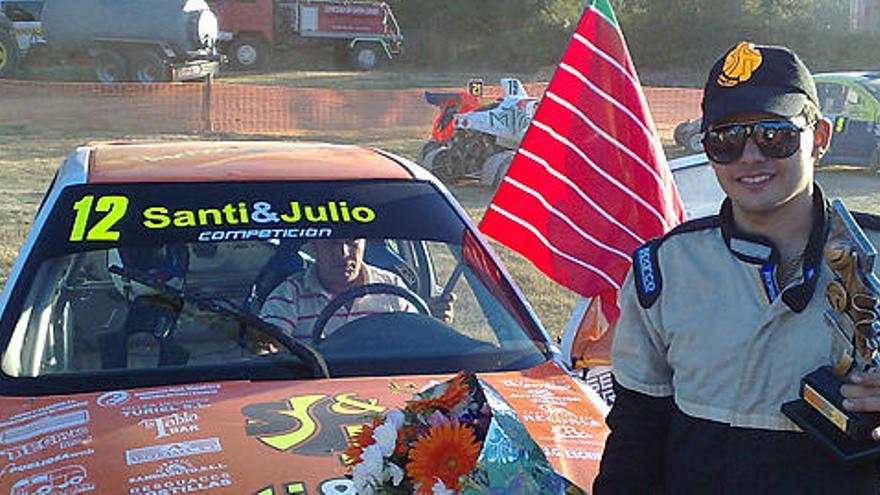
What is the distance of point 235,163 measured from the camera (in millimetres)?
3930

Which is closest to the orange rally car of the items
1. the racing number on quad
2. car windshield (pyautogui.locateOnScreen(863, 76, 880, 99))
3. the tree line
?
the racing number on quad

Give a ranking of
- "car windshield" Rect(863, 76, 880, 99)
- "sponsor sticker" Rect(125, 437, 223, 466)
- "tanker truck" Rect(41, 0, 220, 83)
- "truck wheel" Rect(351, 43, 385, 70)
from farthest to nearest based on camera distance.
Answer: "truck wheel" Rect(351, 43, 385, 70) → "tanker truck" Rect(41, 0, 220, 83) → "car windshield" Rect(863, 76, 880, 99) → "sponsor sticker" Rect(125, 437, 223, 466)

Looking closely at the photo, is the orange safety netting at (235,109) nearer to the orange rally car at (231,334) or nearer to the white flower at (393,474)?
the orange rally car at (231,334)

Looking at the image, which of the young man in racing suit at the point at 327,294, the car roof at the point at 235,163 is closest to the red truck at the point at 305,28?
the car roof at the point at 235,163

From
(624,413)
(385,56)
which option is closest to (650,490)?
(624,413)

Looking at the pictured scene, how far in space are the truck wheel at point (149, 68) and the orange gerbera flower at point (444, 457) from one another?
88.3 feet

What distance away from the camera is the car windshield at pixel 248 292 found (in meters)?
3.37

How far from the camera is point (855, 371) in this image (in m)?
1.79

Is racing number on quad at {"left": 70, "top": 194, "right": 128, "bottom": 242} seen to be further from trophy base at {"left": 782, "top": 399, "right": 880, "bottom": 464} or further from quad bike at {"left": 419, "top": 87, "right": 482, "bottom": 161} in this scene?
quad bike at {"left": 419, "top": 87, "right": 482, "bottom": 161}

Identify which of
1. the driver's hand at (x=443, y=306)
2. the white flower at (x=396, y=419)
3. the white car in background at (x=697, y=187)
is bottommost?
the driver's hand at (x=443, y=306)

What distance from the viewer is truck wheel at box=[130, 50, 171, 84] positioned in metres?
27.9

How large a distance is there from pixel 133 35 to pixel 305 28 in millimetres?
8125

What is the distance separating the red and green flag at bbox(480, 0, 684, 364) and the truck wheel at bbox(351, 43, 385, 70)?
106ft

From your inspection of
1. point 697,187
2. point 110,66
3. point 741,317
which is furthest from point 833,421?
point 110,66
